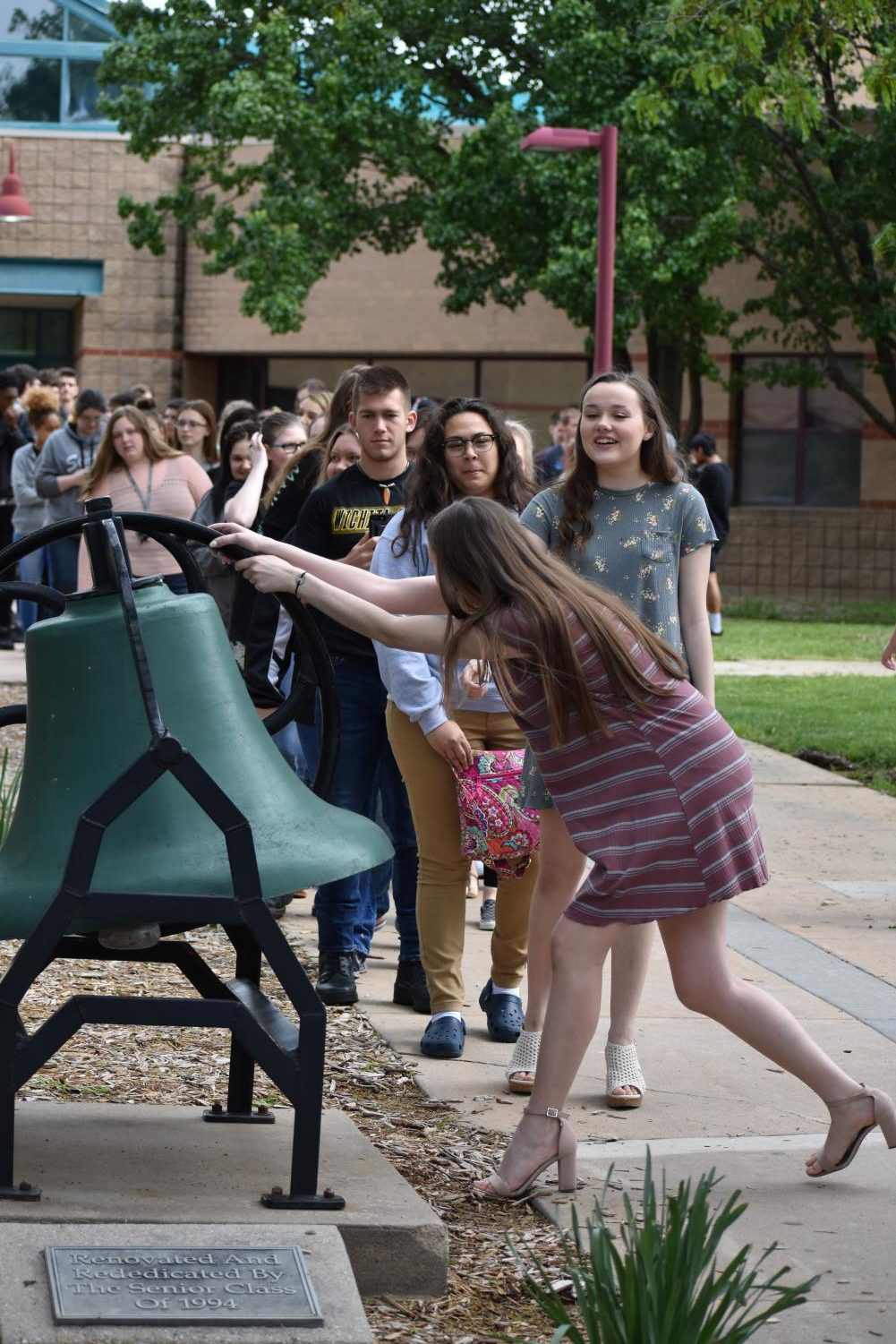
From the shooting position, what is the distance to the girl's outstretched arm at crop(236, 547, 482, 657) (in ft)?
12.9

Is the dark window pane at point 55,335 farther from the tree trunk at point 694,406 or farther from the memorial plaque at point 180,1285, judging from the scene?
the memorial plaque at point 180,1285

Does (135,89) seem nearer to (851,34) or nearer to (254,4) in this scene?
(254,4)

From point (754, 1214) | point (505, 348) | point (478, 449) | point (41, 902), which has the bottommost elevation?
point (754, 1214)

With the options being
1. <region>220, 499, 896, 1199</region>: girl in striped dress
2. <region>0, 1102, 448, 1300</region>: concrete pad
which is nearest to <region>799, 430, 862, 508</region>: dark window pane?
<region>220, 499, 896, 1199</region>: girl in striped dress

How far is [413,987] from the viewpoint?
5902 mm

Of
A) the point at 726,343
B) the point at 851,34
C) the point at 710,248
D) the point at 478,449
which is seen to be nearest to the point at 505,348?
the point at 726,343

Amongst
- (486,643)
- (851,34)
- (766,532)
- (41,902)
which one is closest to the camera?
(41,902)

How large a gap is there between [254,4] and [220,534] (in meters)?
21.4

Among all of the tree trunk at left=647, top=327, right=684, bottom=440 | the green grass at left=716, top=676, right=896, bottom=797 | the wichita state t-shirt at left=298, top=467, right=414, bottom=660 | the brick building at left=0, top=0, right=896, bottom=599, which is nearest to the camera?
the wichita state t-shirt at left=298, top=467, right=414, bottom=660

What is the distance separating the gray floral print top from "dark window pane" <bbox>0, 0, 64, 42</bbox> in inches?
999

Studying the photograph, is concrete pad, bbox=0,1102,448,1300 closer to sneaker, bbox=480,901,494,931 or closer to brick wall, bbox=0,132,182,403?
sneaker, bbox=480,901,494,931

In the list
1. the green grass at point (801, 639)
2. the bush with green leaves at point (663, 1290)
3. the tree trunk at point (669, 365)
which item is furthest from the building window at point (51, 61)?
the bush with green leaves at point (663, 1290)

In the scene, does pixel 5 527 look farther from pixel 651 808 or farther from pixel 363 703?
pixel 651 808

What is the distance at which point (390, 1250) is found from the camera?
12.0ft
